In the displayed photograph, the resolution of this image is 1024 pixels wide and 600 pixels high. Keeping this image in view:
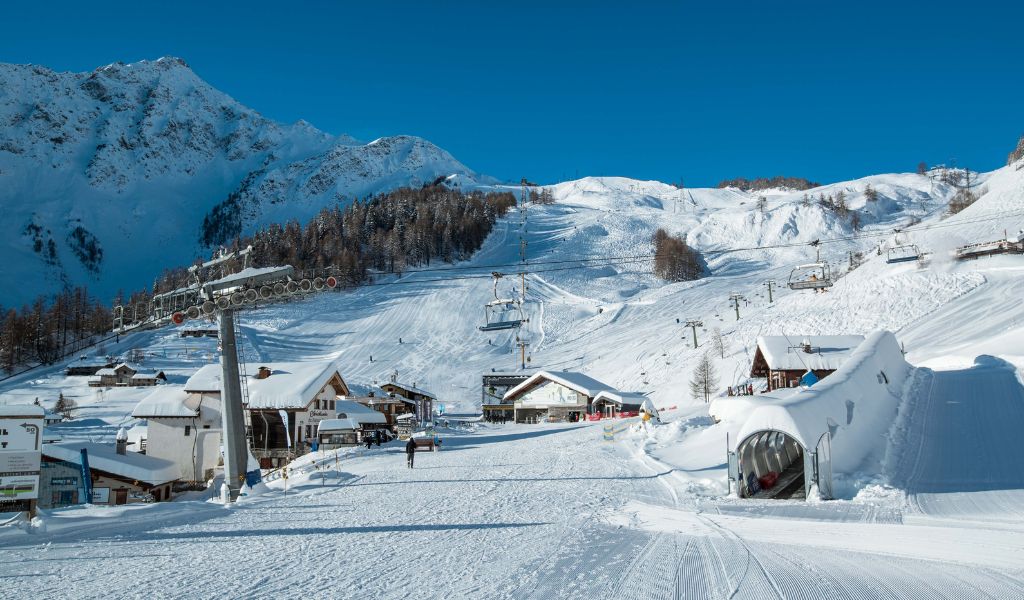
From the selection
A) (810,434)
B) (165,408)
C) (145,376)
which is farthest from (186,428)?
(145,376)

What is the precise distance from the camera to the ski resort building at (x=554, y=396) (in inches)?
2142

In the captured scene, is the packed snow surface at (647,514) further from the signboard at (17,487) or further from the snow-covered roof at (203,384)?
the snow-covered roof at (203,384)

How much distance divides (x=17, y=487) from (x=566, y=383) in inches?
1778

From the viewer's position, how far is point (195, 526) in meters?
11.7

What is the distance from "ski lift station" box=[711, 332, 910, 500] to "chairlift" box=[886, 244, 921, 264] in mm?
48451

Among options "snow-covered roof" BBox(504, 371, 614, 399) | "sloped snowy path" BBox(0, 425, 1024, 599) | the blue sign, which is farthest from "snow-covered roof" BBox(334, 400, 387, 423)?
"sloped snowy path" BBox(0, 425, 1024, 599)

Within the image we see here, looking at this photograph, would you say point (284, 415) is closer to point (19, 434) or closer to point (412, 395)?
point (412, 395)

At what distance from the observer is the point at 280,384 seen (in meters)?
36.4

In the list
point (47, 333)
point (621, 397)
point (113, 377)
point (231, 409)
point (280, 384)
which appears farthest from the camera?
point (47, 333)

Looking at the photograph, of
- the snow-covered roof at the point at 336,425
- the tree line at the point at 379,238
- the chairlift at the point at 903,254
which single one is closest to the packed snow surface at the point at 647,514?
the snow-covered roof at the point at 336,425

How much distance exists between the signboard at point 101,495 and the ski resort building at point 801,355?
3215cm

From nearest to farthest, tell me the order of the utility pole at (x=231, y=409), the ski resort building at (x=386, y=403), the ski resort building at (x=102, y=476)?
the utility pole at (x=231, y=409) → the ski resort building at (x=102, y=476) → the ski resort building at (x=386, y=403)

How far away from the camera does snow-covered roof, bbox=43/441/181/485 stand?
80.6ft

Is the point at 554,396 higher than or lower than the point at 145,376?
lower
